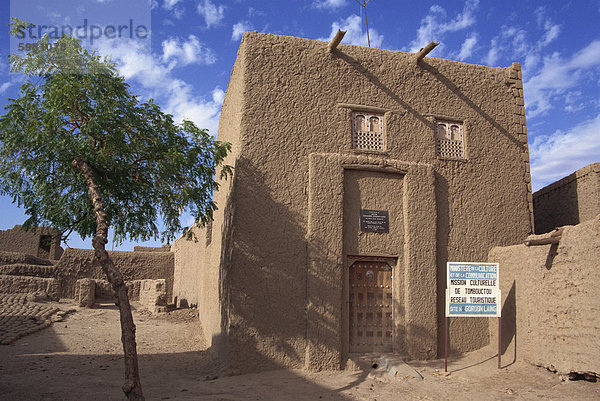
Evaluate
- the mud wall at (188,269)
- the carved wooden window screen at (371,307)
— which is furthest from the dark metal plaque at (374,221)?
the mud wall at (188,269)

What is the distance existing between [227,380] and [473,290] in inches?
162

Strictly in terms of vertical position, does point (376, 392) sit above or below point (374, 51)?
below

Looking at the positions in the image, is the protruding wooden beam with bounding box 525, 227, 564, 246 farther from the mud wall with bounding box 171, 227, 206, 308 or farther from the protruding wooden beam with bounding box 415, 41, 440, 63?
the mud wall with bounding box 171, 227, 206, 308

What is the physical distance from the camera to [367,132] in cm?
874

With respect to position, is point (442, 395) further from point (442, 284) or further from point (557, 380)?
point (442, 284)

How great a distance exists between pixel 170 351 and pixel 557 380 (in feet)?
22.6

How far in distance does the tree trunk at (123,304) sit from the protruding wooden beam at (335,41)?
15.4 feet

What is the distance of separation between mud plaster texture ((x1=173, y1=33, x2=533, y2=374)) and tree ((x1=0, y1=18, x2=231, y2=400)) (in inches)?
38.8

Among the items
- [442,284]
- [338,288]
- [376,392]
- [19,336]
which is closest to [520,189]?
[442,284]

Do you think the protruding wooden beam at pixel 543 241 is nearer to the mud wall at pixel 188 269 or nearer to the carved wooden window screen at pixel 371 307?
the carved wooden window screen at pixel 371 307

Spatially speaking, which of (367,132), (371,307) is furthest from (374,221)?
(367,132)

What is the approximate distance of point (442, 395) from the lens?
6.40m

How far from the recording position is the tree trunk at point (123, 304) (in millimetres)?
5301

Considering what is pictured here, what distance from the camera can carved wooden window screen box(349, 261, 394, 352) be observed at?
812cm
